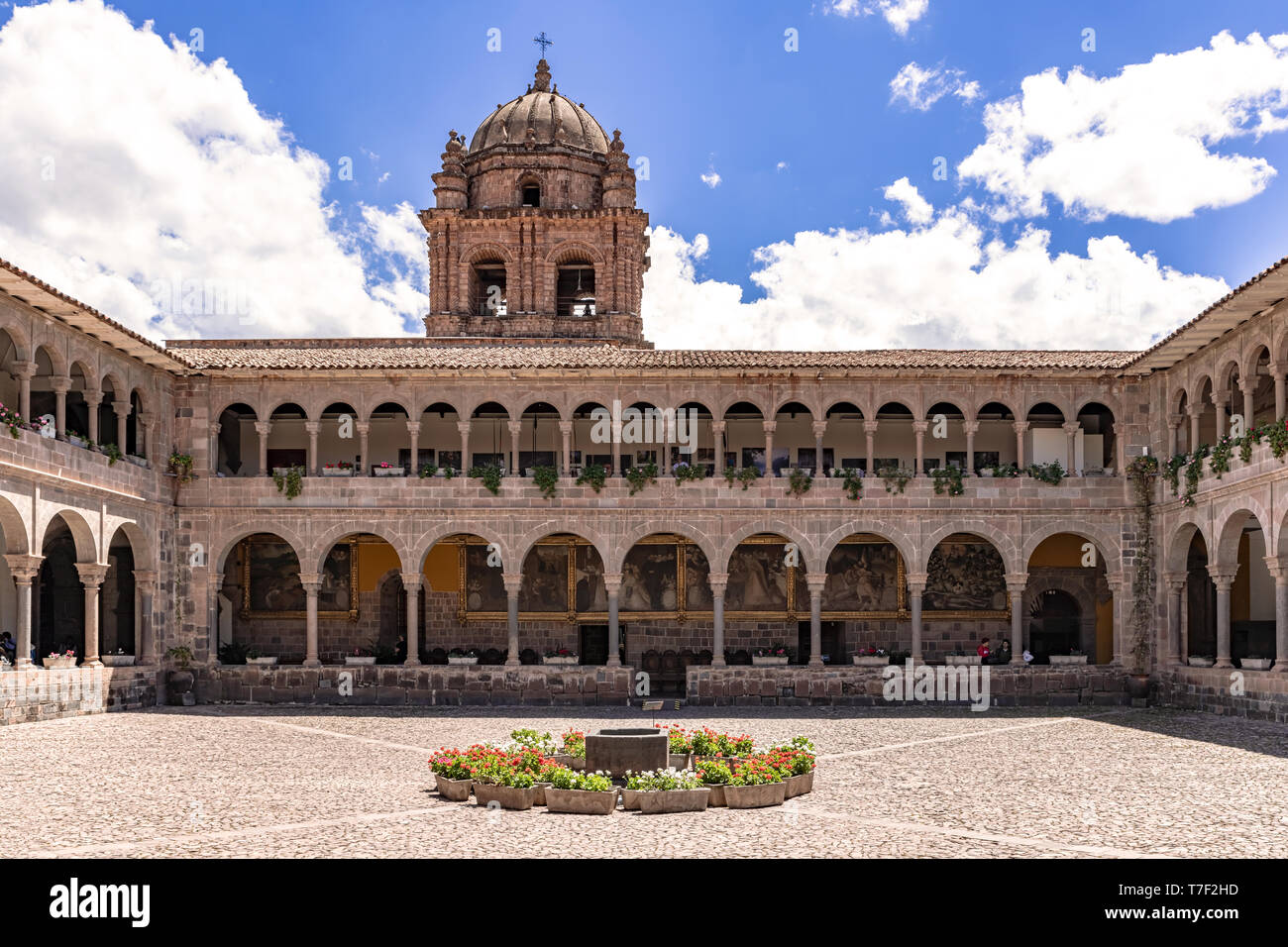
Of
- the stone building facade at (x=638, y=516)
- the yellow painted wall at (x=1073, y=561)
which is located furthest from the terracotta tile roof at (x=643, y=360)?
the yellow painted wall at (x=1073, y=561)

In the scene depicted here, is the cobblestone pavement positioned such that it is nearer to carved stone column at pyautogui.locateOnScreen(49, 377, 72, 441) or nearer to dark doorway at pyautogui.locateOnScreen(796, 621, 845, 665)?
carved stone column at pyautogui.locateOnScreen(49, 377, 72, 441)

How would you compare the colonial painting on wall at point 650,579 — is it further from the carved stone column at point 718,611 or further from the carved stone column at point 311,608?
the carved stone column at point 311,608

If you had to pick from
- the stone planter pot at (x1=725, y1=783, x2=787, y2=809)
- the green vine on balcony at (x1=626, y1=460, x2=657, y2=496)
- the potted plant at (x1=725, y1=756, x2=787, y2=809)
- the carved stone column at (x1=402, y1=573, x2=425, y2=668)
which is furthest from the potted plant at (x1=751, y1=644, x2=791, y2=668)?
the stone planter pot at (x1=725, y1=783, x2=787, y2=809)

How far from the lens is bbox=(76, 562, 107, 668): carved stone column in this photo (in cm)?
2394

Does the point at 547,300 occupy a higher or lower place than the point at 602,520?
higher

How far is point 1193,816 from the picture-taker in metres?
12.0

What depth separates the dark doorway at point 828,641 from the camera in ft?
99.8

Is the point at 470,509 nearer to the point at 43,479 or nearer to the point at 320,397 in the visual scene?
the point at 320,397
